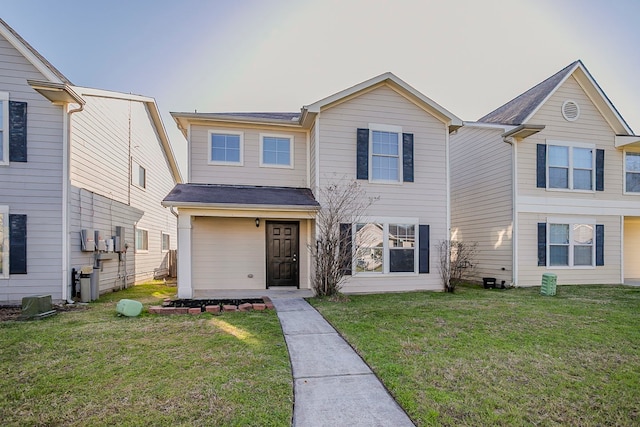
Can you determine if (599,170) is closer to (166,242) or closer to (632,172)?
(632,172)

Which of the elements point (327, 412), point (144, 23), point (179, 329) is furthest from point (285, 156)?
point (327, 412)

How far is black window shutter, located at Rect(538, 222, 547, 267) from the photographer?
37.4 ft

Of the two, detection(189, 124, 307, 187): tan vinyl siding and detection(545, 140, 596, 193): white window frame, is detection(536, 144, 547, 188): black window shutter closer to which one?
detection(545, 140, 596, 193): white window frame

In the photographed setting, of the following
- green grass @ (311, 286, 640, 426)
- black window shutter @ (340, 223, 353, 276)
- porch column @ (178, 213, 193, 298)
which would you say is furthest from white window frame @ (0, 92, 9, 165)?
black window shutter @ (340, 223, 353, 276)

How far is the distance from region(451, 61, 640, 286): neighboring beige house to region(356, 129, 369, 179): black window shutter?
14.9 feet

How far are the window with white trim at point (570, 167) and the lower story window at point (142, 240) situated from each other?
14716 millimetres

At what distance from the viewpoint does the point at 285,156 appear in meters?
10.7

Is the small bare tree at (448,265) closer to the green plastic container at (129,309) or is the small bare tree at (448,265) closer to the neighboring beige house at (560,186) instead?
the neighboring beige house at (560,186)

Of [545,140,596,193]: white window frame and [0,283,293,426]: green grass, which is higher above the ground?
[545,140,596,193]: white window frame

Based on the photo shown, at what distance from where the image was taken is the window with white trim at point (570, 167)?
38.3ft

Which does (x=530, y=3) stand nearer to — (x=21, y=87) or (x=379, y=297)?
(x=379, y=297)

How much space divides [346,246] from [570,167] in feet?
27.9

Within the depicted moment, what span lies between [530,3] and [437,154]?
6.53m

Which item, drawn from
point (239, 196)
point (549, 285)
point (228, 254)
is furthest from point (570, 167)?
point (228, 254)
